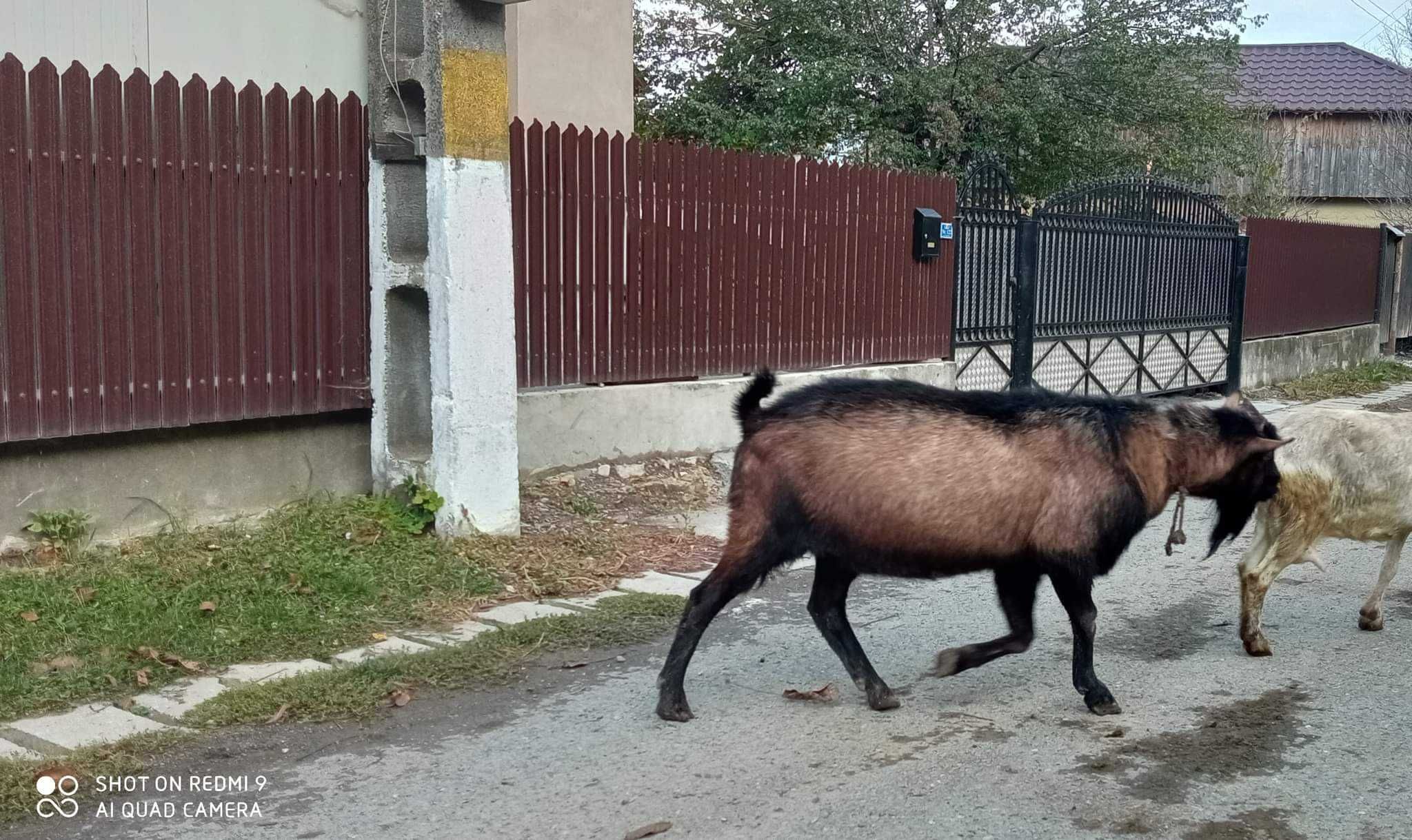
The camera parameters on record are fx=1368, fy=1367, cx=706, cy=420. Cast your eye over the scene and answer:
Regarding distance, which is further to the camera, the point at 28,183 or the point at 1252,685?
the point at 28,183

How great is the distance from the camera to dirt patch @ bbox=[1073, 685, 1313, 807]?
4434mm

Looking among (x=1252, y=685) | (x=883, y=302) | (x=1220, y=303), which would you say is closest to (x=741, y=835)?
(x=1252, y=685)

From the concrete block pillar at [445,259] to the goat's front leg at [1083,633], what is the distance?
11.2ft

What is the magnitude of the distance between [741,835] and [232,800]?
5.18 feet

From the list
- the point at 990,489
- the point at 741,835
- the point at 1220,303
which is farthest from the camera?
the point at 1220,303

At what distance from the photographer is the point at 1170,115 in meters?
21.4

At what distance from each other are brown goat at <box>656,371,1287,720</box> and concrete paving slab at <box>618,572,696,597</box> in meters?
1.88

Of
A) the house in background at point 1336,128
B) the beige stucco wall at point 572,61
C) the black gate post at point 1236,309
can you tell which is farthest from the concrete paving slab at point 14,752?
the house in background at point 1336,128

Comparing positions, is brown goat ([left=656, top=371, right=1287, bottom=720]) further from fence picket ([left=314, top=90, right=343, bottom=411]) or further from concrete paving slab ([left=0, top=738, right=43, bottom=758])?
fence picket ([left=314, top=90, right=343, bottom=411])

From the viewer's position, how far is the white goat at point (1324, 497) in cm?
609

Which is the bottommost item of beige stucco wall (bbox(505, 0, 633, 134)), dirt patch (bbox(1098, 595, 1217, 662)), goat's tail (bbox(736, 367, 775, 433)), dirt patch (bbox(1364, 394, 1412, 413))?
dirt patch (bbox(1364, 394, 1412, 413))

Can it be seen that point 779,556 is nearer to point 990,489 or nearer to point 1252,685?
point 990,489

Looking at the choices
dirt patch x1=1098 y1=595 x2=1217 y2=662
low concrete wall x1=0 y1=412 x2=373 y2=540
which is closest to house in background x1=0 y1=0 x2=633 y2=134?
low concrete wall x1=0 y1=412 x2=373 y2=540

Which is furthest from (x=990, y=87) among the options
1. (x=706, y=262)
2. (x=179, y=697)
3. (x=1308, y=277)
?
(x=179, y=697)
